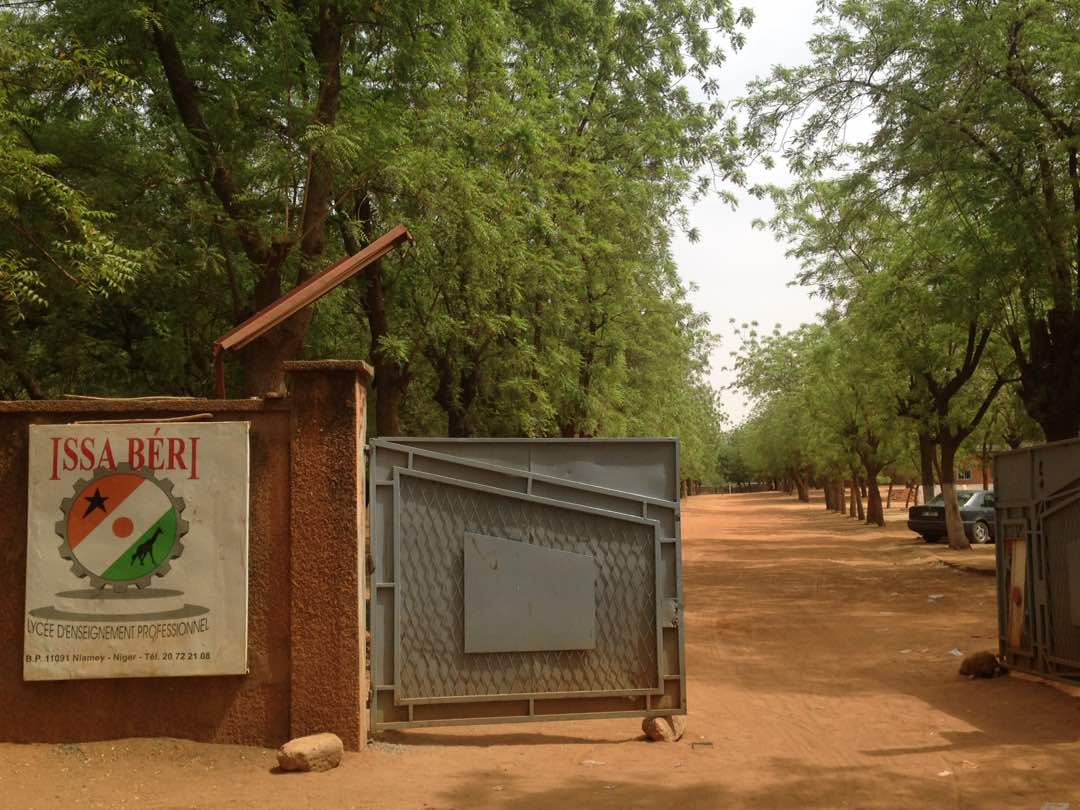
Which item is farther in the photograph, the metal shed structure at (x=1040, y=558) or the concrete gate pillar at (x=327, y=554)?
the metal shed structure at (x=1040, y=558)

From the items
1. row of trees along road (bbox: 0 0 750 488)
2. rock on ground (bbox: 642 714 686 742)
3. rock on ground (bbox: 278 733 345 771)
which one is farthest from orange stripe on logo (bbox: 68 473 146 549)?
rock on ground (bbox: 642 714 686 742)

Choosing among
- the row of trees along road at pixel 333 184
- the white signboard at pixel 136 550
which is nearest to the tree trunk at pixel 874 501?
the row of trees along road at pixel 333 184

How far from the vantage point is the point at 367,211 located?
15.5m

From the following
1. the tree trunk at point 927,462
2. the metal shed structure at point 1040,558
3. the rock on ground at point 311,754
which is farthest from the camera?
the tree trunk at point 927,462

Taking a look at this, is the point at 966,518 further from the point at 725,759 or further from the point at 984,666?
the point at 725,759

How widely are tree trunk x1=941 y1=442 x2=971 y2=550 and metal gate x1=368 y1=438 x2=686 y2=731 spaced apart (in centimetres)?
2004

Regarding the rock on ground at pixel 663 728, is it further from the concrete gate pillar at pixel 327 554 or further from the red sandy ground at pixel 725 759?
the concrete gate pillar at pixel 327 554

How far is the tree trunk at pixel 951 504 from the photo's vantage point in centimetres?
2516

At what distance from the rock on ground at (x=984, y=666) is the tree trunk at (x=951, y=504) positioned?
16.8 metres

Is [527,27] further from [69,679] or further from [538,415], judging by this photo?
[69,679]

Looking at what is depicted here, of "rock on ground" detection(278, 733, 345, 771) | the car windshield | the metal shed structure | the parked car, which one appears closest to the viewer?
"rock on ground" detection(278, 733, 345, 771)

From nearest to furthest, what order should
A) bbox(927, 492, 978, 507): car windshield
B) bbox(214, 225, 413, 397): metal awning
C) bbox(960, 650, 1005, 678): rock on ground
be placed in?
bbox(214, 225, 413, 397): metal awning < bbox(960, 650, 1005, 678): rock on ground < bbox(927, 492, 978, 507): car windshield

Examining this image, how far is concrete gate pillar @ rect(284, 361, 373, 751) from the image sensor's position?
21.8 feet

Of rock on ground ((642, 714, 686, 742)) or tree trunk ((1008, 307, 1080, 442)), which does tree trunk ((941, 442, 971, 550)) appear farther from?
rock on ground ((642, 714, 686, 742))
